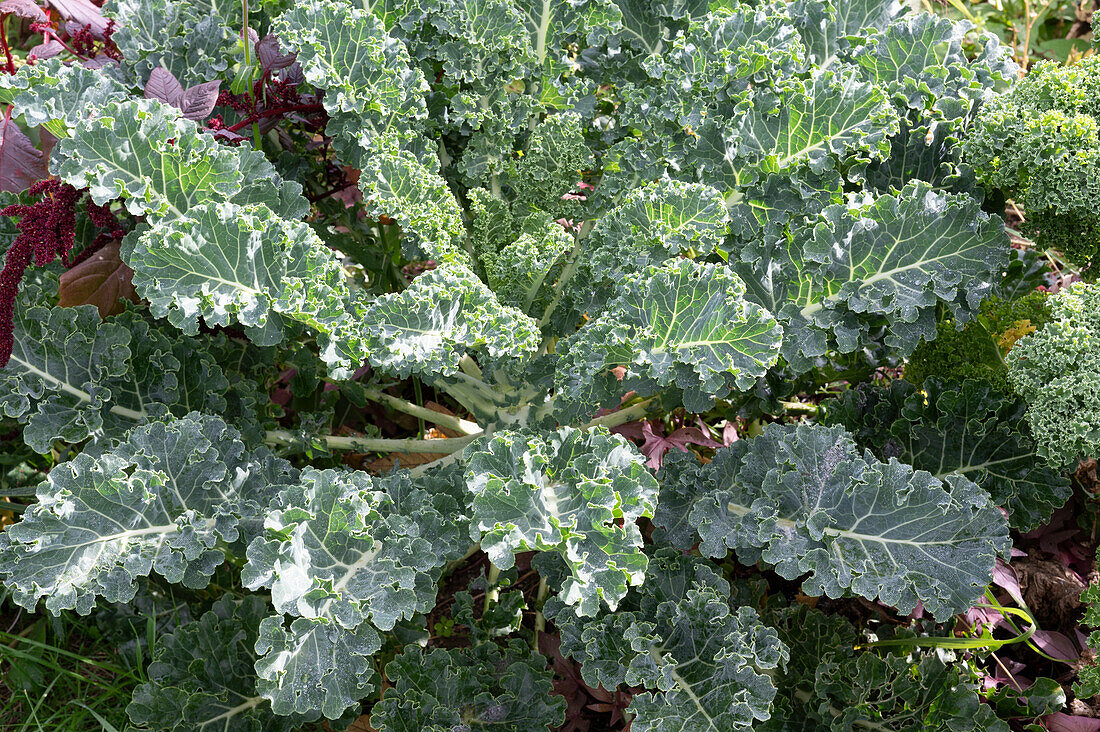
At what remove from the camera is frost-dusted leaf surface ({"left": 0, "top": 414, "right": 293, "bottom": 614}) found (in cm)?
172

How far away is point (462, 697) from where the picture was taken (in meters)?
2.03

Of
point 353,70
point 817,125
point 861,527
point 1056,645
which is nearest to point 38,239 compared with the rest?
point 353,70

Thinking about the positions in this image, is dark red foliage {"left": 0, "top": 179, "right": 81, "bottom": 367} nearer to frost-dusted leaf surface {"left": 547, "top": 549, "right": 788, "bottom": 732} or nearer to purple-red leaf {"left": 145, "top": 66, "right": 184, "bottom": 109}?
purple-red leaf {"left": 145, "top": 66, "right": 184, "bottom": 109}

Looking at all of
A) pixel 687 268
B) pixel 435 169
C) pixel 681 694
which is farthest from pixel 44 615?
pixel 687 268

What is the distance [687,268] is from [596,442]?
0.44m

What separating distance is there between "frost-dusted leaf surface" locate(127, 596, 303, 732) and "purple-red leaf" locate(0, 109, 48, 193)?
1.19m

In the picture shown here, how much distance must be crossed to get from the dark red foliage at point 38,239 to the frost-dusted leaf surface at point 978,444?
2009mm

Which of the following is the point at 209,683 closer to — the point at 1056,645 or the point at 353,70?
the point at 353,70

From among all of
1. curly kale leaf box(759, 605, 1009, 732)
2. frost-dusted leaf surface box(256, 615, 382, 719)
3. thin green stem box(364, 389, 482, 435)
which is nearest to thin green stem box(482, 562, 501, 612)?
thin green stem box(364, 389, 482, 435)

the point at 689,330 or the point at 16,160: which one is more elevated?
the point at 16,160

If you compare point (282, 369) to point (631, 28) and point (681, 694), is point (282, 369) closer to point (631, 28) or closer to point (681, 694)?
point (631, 28)

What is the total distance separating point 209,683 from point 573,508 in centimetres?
108

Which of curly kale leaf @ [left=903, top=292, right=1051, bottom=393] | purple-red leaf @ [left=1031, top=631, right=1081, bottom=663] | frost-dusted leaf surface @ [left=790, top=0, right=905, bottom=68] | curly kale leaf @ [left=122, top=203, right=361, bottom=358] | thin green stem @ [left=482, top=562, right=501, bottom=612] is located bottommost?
purple-red leaf @ [left=1031, top=631, right=1081, bottom=663]

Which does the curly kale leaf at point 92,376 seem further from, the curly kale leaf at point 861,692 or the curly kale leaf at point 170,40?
the curly kale leaf at point 861,692
